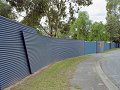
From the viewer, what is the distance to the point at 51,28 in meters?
39.6

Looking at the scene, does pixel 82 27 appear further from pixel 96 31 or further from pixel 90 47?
pixel 90 47

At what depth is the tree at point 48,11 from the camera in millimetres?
31773

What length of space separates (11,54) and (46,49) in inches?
341

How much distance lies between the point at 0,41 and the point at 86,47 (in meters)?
29.2

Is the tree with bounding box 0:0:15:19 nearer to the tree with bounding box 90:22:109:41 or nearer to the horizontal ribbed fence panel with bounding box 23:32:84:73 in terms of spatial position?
the horizontal ribbed fence panel with bounding box 23:32:84:73

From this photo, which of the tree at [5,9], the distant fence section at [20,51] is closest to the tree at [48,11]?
the tree at [5,9]

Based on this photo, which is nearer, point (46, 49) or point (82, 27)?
point (46, 49)

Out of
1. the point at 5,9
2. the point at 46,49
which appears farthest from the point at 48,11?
the point at 46,49

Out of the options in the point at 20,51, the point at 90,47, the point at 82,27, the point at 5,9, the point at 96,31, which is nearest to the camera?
the point at 20,51

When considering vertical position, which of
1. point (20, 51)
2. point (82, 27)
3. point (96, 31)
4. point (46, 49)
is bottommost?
point (46, 49)

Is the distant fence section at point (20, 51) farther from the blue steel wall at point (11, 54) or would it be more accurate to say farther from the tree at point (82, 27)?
the tree at point (82, 27)

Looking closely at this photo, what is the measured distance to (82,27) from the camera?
56938 mm

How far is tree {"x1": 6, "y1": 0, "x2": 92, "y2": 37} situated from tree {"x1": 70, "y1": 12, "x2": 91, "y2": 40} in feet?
49.4

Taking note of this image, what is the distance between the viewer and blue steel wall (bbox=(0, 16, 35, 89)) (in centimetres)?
1025
